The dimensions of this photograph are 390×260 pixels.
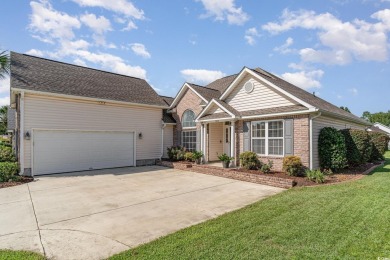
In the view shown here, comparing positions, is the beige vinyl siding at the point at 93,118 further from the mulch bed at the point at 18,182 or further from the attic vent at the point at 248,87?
the attic vent at the point at 248,87

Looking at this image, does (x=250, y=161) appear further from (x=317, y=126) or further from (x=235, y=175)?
(x=317, y=126)

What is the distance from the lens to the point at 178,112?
18.5 meters

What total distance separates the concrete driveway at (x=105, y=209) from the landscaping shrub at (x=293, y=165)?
6.03 feet

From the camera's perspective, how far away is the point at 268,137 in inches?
491

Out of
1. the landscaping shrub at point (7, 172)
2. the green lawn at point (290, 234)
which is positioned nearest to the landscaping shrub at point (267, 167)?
the green lawn at point (290, 234)

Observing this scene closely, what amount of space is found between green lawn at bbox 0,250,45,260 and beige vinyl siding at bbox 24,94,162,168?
929 centimetres

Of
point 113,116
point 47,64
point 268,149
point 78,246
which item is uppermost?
point 47,64

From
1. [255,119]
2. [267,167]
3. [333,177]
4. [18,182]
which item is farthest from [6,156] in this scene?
[333,177]

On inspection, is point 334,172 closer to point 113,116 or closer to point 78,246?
point 78,246

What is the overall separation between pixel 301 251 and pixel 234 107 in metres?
11.0

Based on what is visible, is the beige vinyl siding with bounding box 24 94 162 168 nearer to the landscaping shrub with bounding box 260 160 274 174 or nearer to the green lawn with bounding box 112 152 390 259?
the landscaping shrub with bounding box 260 160 274 174

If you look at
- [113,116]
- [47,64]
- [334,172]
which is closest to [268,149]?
[334,172]

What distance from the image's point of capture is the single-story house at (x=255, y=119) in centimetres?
1130

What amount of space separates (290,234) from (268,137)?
8.14m
